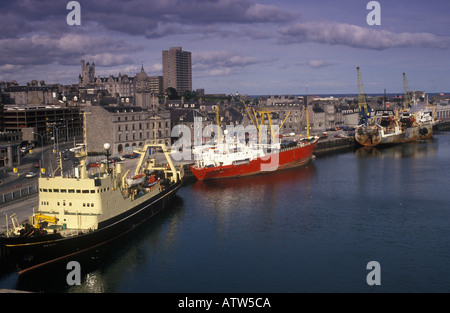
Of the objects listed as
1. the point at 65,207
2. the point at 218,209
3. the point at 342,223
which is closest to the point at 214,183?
the point at 218,209

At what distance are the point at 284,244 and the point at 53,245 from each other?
614 inches

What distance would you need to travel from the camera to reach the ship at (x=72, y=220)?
A: 2895cm

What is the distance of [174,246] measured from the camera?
112ft

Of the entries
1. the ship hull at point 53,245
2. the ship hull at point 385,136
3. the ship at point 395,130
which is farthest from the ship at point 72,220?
the ship at point 395,130

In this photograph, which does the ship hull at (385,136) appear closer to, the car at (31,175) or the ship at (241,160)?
the ship at (241,160)

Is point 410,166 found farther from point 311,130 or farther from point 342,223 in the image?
point 311,130

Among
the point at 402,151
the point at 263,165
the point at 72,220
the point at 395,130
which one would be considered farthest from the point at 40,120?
the point at 395,130

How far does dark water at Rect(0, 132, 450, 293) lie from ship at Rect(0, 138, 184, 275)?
1096 millimetres

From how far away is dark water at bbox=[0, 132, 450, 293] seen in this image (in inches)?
1082

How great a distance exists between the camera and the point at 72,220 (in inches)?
1280

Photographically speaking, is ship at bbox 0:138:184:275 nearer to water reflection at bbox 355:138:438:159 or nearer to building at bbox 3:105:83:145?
building at bbox 3:105:83:145

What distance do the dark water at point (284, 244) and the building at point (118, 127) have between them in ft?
70.4

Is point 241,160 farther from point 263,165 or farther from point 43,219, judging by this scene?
point 43,219
